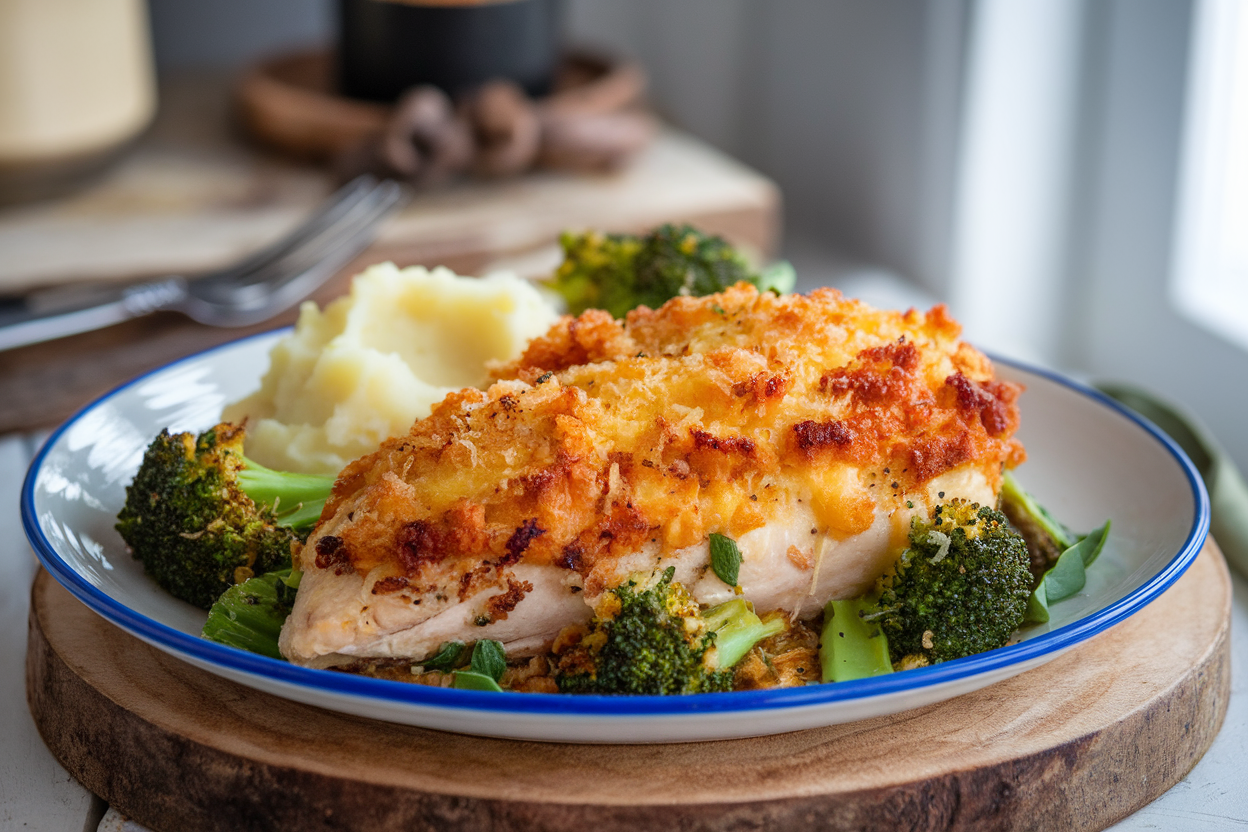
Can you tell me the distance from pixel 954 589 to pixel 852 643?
0.23 m

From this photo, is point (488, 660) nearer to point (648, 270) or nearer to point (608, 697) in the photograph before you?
point (608, 697)

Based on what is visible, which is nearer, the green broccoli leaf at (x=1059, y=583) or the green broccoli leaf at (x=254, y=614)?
the green broccoli leaf at (x=254, y=614)

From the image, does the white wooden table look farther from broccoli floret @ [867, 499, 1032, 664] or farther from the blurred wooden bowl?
the blurred wooden bowl

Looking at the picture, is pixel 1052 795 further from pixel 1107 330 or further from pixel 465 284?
pixel 1107 330

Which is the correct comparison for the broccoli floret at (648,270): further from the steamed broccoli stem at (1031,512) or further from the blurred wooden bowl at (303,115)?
the blurred wooden bowl at (303,115)

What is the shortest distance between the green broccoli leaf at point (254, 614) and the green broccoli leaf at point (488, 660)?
0.39 metres

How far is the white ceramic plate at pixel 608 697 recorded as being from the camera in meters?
2.05

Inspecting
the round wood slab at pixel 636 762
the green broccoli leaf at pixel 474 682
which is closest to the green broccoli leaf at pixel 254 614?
the round wood slab at pixel 636 762

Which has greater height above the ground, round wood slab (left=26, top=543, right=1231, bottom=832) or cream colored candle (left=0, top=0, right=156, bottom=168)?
cream colored candle (left=0, top=0, right=156, bottom=168)

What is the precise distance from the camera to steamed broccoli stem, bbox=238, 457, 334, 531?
9.20 feet

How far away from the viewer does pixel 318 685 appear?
6.80 feet

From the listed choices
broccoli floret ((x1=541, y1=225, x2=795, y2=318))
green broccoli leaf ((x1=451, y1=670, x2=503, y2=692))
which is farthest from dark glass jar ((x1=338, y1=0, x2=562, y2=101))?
green broccoli leaf ((x1=451, y1=670, x2=503, y2=692))

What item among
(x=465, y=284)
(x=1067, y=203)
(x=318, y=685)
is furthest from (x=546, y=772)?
(x=1067, y=203)

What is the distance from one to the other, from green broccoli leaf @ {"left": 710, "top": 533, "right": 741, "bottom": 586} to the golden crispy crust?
0.03 metres
